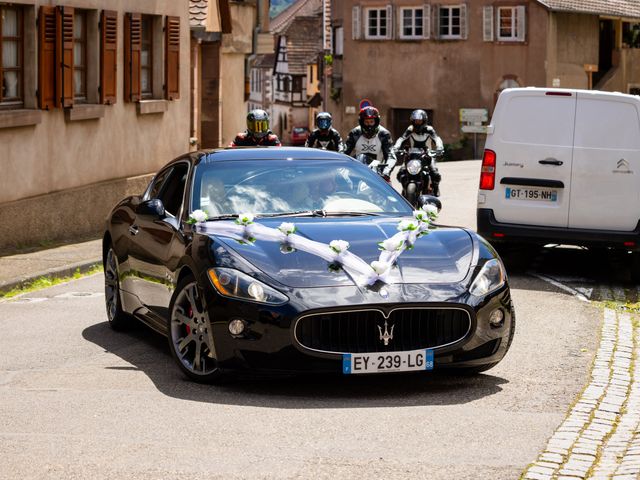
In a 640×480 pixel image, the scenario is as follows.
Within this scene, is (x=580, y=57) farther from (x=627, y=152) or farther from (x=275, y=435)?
(x=275, y=435)

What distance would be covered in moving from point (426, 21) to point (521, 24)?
462 cm

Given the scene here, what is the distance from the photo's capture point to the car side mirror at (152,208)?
10.2 meters

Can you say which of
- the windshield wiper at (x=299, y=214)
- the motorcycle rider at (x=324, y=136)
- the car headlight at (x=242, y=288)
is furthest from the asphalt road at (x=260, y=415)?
the motorcycle rider at (x=324, y=136)

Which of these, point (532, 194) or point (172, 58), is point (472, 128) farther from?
point (532, 194)

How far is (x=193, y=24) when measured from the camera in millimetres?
32500

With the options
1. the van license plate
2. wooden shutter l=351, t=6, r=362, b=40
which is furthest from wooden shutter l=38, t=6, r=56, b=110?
wooden shutter l=351, t=6, r=362, b=40

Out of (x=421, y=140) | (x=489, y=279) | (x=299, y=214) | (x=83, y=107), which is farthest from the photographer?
(x=83, y=107)

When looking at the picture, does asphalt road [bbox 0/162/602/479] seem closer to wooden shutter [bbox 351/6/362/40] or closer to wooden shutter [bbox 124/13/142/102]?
wooden shutter [bbox 124/13/142/102]

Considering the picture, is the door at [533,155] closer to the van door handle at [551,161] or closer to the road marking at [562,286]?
the van door handle at [551,161]

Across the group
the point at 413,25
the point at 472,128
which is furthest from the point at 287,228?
the point at 413,25

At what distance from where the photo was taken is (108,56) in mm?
22172

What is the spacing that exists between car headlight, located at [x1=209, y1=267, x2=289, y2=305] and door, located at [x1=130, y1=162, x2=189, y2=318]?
2.44ft

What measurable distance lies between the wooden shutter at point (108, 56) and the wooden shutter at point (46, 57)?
206 cm

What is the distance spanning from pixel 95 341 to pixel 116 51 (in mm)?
12051
